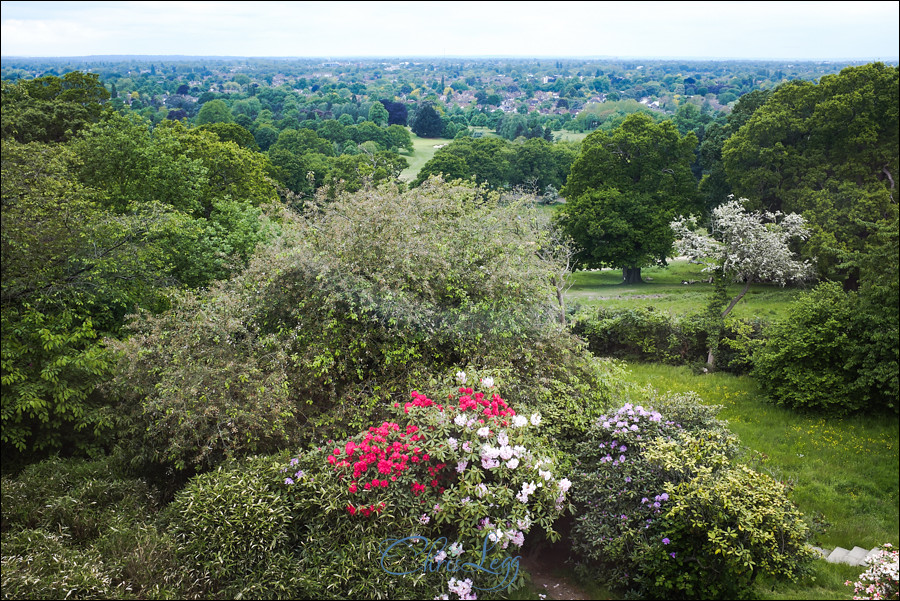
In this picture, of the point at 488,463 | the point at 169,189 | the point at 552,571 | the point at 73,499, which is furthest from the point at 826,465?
the point at 169,189

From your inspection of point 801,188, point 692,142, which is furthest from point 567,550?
point 692,142

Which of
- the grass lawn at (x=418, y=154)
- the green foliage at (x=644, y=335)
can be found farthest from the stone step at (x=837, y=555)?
the grass lawn at (x=418, y=154)

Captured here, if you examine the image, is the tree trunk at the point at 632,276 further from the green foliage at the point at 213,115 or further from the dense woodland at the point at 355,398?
the green foliage at the point at 213,115

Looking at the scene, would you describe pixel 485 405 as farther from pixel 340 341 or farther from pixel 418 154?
pixel 418 154

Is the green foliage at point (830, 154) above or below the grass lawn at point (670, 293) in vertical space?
above

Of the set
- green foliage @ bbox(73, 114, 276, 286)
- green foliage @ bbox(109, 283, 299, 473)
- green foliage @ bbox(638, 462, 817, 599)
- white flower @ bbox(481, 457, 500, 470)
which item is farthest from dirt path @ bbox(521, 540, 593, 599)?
green foliage @ bbox(73, 114, 276, 286)

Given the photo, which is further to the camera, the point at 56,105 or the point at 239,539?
the point at 56,105

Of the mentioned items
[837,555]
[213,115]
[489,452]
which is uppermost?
[213,115]
